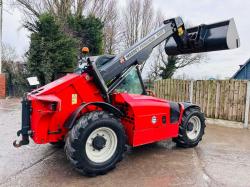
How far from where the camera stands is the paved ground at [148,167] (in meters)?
3.76

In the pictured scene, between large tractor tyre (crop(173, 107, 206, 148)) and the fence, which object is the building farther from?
large tractor tyre (crop(173, 107, 206, 148))

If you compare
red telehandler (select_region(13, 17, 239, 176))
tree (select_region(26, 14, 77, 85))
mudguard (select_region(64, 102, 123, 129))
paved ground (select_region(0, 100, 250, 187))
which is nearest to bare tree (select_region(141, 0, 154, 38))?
tree (select_region(26, 14, 77, 85))

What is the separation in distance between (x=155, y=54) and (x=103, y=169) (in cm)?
2347

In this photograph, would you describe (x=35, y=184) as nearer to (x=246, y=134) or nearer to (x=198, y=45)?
(x=198, y=45)

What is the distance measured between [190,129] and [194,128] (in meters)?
0.15

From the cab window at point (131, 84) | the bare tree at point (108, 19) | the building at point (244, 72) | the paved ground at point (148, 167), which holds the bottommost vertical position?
the paved ground at point (148, 167)

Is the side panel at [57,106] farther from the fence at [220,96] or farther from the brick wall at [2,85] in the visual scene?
the brick wall at [2,85]

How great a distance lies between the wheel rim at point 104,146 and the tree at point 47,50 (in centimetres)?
945

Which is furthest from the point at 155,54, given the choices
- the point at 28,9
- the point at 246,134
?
the point at 246,134

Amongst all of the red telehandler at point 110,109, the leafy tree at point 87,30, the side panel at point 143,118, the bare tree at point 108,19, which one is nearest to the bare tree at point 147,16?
the bare tree at point 108,19

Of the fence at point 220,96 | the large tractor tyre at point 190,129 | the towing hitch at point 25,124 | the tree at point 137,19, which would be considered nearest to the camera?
the towing hitch at point 25,124

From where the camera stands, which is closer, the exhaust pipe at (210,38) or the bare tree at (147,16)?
the exhaust pipe at (210,38)

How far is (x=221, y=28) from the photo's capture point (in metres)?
5.06

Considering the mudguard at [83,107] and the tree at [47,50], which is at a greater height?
the tree at [47,50]
